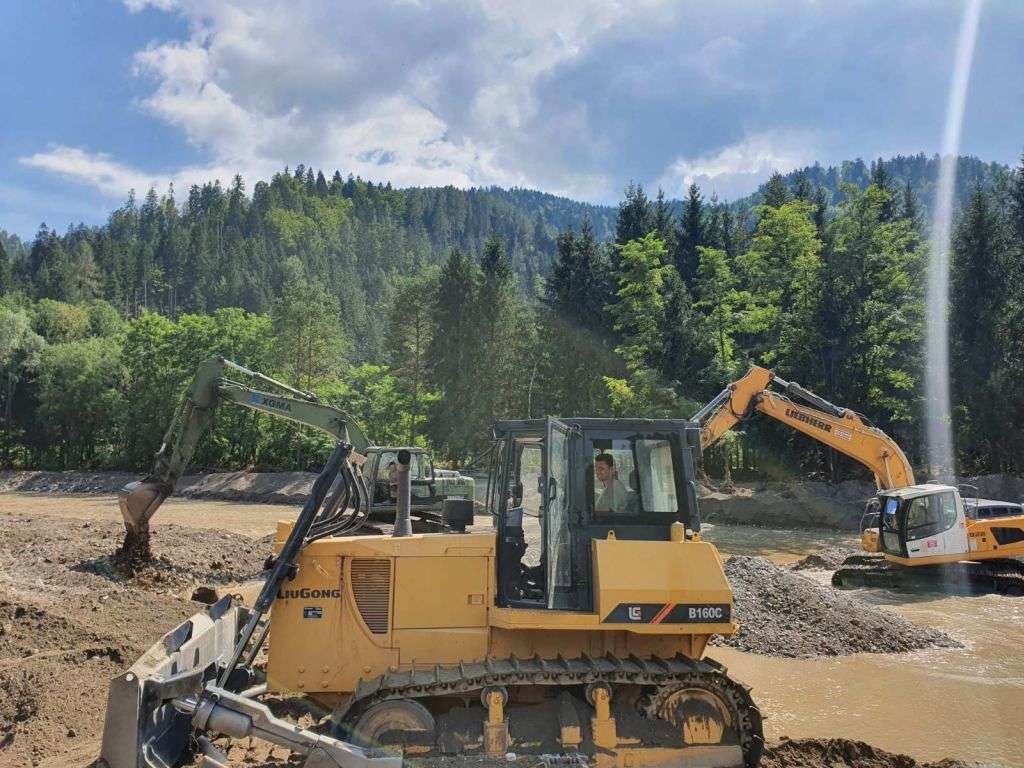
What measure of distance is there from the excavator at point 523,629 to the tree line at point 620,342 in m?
25.1

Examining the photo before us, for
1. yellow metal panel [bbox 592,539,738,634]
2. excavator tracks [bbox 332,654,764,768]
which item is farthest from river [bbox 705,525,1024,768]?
yellow metal panel [bbox 592,539,738,634]

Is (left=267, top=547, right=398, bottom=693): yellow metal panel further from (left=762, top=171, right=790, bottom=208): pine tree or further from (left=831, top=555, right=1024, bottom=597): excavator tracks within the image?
(left=762, top=171, right=790, bottom=208): pine tree

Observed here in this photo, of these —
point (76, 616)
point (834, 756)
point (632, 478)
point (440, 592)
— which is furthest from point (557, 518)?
point (76, 616)

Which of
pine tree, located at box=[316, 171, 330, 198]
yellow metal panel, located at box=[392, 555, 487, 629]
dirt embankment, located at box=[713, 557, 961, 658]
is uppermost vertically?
pine tree, located at box=[316, 171, 330, 198]

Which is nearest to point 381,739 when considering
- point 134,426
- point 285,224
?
point 134,426

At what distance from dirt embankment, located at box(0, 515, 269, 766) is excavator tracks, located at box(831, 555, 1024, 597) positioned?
12.3 metres

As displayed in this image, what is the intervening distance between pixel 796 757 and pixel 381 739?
11.8 feet

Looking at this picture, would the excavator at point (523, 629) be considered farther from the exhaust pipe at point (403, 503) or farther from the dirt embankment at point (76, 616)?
the dirt embankment at point (76, 616)

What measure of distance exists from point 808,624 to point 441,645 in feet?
23.5

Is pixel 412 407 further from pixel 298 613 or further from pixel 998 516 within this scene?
pixel 298 613

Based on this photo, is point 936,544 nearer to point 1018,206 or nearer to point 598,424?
point 598,424

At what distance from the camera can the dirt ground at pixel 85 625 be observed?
6.50m

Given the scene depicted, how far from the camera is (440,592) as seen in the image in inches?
224

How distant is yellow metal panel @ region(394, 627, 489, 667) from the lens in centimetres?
564
